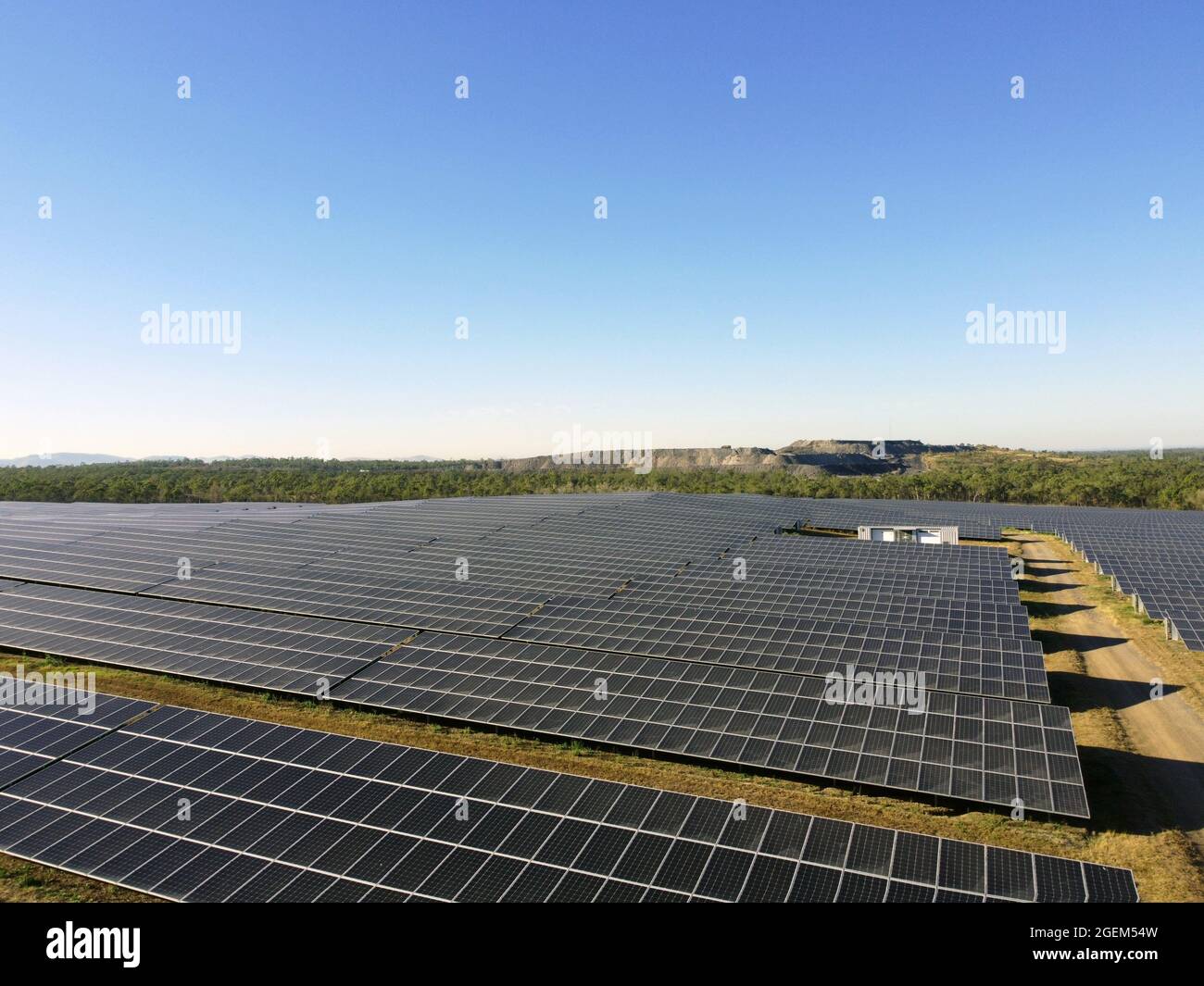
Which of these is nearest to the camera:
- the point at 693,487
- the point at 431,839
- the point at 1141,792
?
→ the point at 431,839

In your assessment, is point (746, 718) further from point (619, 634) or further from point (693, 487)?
point (693, 487)

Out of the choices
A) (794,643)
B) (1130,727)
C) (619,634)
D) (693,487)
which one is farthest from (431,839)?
(693,487)

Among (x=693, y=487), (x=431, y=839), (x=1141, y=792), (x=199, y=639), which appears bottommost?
(x=1141, y=792)

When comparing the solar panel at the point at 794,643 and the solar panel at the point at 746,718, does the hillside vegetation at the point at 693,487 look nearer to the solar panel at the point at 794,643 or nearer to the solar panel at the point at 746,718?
the solar panel at the point at 794,643
